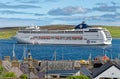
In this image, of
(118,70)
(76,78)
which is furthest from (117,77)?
(76,78)

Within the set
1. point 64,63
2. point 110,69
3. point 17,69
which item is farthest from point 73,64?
point 110,69

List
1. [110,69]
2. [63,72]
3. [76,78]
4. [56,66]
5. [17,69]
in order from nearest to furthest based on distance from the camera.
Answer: [76,78]
[110,69]
[17,69]
[63,72]
[56,66]

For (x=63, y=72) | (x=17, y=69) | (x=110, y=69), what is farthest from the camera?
(x=63, y=72)

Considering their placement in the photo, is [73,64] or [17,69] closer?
[17,69]

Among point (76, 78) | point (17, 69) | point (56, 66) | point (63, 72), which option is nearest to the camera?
point (76, 78)

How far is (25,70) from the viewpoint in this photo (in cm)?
3806

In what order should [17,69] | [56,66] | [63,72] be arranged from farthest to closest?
[56,66] < [63,72] < [17,69]

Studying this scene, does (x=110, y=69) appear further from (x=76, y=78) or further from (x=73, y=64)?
(x=73, y=64)

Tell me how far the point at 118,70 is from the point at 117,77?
0.51m

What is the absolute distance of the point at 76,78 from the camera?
2944 centimetres

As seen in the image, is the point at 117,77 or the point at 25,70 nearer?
the point at 117,77

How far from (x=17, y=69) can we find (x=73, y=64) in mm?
8426

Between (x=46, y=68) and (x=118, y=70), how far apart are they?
9971 millimetres

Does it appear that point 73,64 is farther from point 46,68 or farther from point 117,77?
point 117,77
